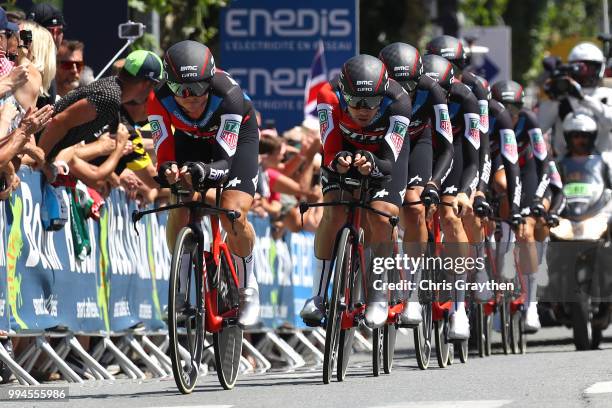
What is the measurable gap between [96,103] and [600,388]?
14.9ft

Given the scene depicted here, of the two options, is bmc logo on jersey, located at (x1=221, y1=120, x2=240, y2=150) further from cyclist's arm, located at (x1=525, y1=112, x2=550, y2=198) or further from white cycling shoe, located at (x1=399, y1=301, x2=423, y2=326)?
cyclist's arm, located at (x1=525, y1=112, x2=550, y2=198)

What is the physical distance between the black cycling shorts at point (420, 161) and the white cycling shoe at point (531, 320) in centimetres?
330

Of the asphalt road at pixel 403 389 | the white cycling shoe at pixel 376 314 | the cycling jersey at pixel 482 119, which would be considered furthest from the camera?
the cycling jersey at pixel 482 119

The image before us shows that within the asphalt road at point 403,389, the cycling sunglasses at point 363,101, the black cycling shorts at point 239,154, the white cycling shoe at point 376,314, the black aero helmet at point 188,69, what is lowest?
the asphalt road at point 403,389

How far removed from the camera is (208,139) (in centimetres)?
1188

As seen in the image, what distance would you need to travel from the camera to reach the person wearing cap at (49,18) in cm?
1357

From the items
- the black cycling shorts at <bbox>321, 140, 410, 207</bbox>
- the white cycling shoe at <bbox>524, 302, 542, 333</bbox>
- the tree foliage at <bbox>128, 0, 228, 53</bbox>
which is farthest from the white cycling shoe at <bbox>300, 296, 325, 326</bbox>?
the tree foliage at <bbox>128, 0, 228, 53</bbox>

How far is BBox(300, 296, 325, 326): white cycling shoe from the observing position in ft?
38.9

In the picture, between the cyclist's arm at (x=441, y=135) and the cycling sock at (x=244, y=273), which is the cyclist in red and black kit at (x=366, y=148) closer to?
the cycling sock at (x=244, y=273)

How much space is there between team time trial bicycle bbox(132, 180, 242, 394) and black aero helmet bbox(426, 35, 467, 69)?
4.82 metres

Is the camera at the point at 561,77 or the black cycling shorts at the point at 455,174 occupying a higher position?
the camera at the point at 561,77

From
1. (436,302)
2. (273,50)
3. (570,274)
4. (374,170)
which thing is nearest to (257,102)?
(273,50)

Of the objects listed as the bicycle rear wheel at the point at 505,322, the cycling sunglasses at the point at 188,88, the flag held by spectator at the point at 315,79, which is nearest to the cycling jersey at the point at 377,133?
the cycling sunglasses at the point at 188,88

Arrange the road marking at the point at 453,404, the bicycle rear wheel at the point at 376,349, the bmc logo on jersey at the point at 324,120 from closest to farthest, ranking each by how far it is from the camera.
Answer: the road marking at the point at 453,404
the bmc logo on jersey at the point at 324,120
the bicycle rear wheel at the point at 376,349
